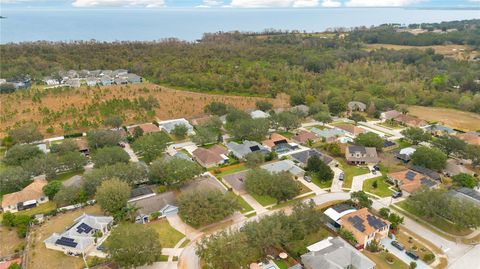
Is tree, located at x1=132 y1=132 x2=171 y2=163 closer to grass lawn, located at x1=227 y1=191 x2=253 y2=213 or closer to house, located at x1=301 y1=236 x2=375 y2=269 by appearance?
grass lawn, located at x1=227 y1=191 x2=253 y2=213

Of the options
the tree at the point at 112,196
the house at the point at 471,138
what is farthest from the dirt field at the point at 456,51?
the tree at the point at 112,196

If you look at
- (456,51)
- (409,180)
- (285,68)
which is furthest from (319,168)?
(456,51)

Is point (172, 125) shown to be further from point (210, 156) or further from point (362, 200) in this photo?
point (362, 200)

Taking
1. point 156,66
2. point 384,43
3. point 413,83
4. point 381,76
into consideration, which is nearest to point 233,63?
point 156,66

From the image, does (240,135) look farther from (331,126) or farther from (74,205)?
(74,205)

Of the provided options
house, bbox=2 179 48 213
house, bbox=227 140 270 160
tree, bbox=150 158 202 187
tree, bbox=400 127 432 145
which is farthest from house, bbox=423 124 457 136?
house, bbox=2 179 48 213

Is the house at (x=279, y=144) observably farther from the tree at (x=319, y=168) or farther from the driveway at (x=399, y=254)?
the driveway at (x=399, y=254)

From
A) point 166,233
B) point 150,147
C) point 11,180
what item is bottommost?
point 166,233
